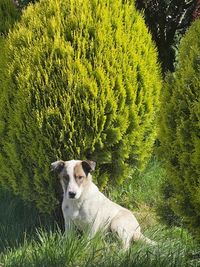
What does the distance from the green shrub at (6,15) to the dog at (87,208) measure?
8.50 ft


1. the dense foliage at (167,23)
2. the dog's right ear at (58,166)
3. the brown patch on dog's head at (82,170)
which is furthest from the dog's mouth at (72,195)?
the dense foliage at (167,23)

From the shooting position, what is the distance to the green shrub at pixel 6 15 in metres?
8.08

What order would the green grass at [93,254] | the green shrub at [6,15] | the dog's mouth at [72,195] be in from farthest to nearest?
the green shrub at [6,15], the dog's mouth at [72,195], the green grass at [93,254]

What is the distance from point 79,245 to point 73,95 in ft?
5.27

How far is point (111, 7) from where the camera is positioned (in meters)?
7.16

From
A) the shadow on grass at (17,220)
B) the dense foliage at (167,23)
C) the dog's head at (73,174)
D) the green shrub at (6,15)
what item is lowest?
the shadow on grass at (17,220)

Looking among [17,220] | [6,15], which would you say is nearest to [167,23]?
[6,15]

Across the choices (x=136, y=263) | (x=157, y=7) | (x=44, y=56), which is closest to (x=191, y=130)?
(x=136, y=263)

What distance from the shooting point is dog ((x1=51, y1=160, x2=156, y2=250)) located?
6152 mm

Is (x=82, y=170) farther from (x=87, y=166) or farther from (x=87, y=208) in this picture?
(x=87, y=208)

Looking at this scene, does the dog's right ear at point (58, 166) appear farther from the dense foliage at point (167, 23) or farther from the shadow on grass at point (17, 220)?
the dense foliage at point (167, 23)

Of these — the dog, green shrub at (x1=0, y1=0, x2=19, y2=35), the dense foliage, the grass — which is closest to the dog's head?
the dog

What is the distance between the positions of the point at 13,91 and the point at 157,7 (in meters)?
3.99

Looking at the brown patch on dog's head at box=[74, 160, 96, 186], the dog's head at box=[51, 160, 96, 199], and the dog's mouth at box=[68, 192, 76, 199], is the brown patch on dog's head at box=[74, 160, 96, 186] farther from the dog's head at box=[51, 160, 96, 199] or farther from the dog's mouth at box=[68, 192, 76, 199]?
the dog's mouth at box=[68, 192, 76, 199]
